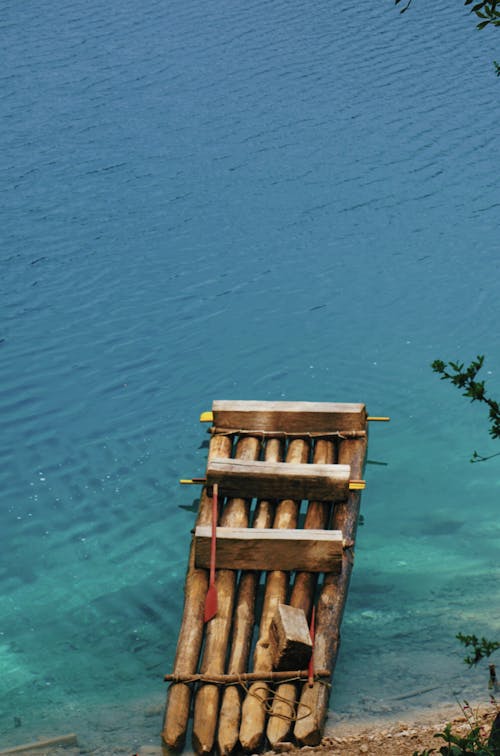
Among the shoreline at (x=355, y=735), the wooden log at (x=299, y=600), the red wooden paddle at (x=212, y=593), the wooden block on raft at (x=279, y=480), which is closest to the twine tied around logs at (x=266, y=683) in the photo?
the wooden log at (x=299, y=600)

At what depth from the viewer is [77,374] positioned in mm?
14703

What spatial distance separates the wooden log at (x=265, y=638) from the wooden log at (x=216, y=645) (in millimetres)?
247

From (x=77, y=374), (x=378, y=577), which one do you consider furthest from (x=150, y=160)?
(x=378, y=577)

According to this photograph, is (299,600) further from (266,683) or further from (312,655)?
(266,683)

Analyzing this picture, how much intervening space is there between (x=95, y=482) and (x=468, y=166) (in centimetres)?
1237

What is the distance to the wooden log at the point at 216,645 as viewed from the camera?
7.59m

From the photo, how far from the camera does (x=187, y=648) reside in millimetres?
8336

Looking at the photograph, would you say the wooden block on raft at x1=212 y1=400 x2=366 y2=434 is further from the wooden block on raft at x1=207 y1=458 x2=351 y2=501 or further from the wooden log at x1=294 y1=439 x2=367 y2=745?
the wooden block on raft at x1=207 y1=458 x2=351 y2=501

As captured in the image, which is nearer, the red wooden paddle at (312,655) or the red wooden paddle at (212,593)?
the red wooden paddle at (312,655)

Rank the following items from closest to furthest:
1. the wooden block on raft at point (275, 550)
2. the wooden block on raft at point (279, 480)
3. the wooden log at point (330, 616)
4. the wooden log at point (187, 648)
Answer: the wooden log at point (330, 616) < the wooden log at point (187, 648) < the wooden block on raft at point (275, 550) < the wooden block on raft at point (279, 480)

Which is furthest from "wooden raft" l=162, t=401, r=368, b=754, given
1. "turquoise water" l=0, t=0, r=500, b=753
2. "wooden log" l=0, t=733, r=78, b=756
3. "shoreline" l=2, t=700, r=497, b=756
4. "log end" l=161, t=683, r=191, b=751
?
"wooden log" l=0, t=733, r=78, b=756

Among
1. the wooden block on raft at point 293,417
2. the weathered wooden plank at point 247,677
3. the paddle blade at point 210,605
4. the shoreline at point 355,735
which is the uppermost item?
the wooden block on raft at point 293,417

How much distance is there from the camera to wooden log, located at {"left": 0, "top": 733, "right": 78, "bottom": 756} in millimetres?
8016

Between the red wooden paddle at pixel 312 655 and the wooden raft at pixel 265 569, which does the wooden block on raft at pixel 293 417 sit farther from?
the red wooden paddle at pixel 312 655
